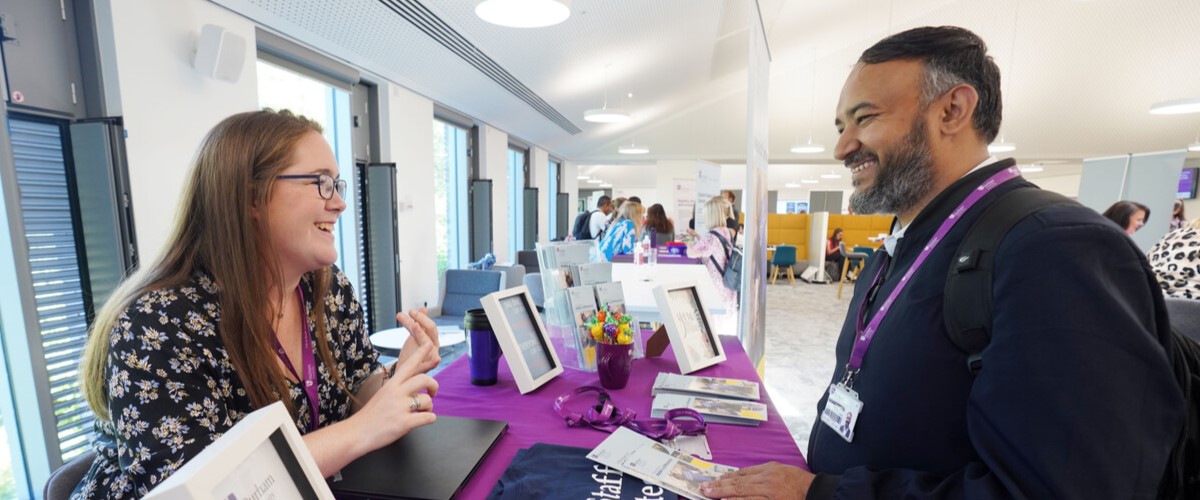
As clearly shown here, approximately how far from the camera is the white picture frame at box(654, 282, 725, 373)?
1.49m

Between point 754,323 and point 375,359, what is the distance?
2150 millimetres

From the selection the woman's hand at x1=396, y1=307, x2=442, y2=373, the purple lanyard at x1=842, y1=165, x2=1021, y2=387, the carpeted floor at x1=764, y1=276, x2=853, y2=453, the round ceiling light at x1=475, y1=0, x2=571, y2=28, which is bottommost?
the carpeted floor at x1=764, y1=276, x2=853, y2=453

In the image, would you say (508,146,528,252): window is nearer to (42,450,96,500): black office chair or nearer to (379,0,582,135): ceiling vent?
(379,0,582,135): ceiling vent

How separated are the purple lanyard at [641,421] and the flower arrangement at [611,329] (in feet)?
0.66

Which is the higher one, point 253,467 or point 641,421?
point 253,467

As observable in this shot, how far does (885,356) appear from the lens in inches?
33.7

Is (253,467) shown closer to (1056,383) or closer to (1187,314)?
(1056,383)

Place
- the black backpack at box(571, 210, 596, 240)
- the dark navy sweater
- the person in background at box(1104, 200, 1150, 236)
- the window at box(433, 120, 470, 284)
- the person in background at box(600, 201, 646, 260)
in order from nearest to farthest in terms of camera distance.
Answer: the dark navy sweater, the person in background at box(1104, 200, 1150, 236), the person in background at box(600, 201, 646, 260), the window at box(433, 120, 470, 284), the black backpack at box(571, 210, 596, 240)

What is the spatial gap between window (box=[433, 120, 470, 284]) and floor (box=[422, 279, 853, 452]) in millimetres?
2395

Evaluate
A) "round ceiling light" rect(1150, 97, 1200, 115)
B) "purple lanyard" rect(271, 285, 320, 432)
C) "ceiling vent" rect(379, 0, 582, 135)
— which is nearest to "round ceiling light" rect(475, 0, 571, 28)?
"ceiling vent" rect(379, 0, 582, 135)

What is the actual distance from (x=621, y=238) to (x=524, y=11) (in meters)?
3.67

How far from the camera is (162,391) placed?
776 mm

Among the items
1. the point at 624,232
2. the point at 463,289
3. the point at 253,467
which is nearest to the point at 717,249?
the point at 624,232

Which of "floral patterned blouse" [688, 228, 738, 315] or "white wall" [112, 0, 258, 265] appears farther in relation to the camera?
"floral patterned blouse" [688, 228, 738, 315]
